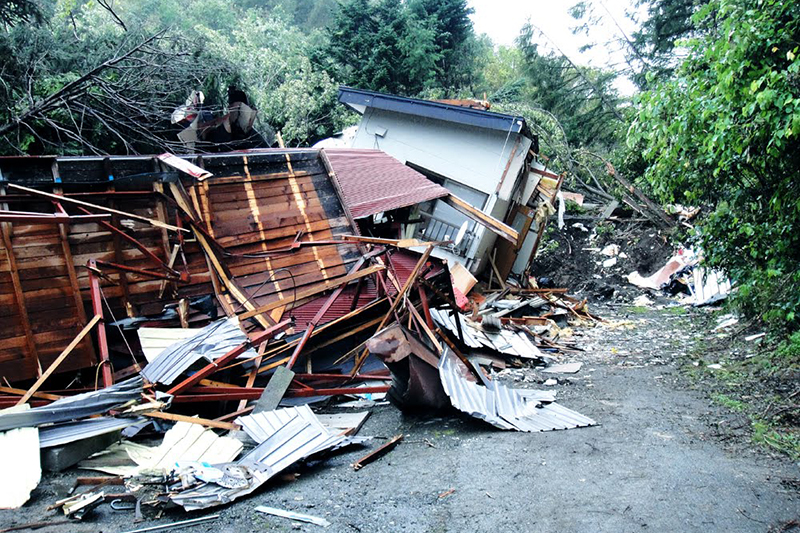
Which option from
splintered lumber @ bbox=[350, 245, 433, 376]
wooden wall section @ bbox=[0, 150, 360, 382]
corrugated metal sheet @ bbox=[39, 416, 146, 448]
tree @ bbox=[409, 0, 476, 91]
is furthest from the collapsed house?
tree @ bbox=[409, 0, 476, 91]

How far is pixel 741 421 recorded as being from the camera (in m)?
5.38

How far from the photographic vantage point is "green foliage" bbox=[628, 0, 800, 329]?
15.9 feet

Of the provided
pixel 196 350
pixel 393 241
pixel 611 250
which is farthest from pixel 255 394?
pixel 611 250

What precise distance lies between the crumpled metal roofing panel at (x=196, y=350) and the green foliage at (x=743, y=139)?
5.36 meters

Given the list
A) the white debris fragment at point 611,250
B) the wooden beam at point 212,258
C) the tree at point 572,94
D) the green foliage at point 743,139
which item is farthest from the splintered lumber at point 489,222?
the tree at point 572,94

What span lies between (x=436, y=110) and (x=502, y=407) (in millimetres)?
9869

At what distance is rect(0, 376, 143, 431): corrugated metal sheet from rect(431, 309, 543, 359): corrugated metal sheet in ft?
13.0

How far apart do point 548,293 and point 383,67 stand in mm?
12520

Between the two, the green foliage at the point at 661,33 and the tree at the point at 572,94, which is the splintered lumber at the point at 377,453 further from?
the tree at the point at 572,94

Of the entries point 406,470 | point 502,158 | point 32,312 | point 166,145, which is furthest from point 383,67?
point 406,470

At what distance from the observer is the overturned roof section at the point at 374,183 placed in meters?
8.91

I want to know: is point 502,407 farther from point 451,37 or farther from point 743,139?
point 451,37

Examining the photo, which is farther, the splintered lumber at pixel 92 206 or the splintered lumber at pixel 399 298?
the splintered lumber at pixel 399 298

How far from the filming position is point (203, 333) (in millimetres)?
6199
